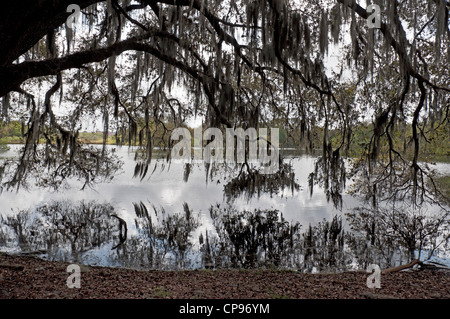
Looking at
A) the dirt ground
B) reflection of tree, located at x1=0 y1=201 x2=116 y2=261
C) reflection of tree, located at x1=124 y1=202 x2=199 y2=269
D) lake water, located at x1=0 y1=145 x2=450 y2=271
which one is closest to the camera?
the dirt ground

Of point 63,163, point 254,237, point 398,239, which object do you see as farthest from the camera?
point 63,163

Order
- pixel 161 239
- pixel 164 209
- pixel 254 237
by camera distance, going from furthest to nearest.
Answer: pixel 164 209 → pixel 254 237 → pixel 161 239

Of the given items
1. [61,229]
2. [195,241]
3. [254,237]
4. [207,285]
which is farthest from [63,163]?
[207,285]

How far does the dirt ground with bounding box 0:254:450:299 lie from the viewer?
271 cm

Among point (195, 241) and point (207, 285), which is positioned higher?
point (207, 285)

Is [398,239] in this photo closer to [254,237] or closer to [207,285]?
[254,237]

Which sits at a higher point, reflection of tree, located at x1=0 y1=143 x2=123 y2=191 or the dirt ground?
reflection of tree, located at x1=0 y1=143 x2=123 y2=191

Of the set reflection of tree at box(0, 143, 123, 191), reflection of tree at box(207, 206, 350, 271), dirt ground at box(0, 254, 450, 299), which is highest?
reflection of tree at box(0, 143, 123, 191)

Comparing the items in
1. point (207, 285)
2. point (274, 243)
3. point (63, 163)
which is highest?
point (63, 163)

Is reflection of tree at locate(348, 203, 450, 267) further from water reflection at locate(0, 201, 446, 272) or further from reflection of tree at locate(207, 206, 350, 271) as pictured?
reflection of tree at locate(207, 206, 350, 271)

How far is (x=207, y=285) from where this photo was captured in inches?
127

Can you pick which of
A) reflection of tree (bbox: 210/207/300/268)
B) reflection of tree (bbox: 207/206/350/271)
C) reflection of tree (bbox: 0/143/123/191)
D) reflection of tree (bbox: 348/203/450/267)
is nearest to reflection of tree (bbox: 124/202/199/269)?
reflection of tree (bbox: 207/206/350/271)

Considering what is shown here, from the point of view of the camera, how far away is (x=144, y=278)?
3.53 meters
